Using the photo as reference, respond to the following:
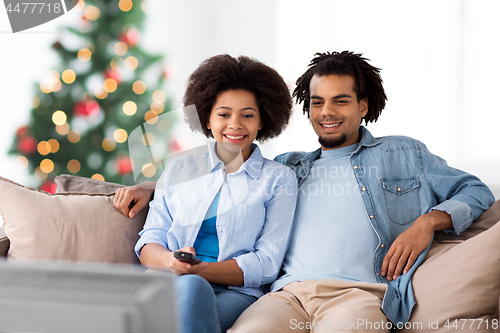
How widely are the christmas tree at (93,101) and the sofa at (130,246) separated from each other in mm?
909

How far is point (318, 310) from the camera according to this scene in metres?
1.09

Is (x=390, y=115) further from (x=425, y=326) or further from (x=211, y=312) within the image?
(x=211, y=312)

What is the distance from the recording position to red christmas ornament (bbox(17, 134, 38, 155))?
2223mm

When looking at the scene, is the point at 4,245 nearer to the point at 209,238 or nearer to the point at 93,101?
the point at 209,238

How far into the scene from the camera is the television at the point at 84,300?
1.22 ft

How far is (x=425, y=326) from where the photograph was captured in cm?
106

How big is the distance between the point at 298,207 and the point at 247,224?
0.20m

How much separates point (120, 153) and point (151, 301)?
2.08 meters

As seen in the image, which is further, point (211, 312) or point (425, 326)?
point (425, 326)

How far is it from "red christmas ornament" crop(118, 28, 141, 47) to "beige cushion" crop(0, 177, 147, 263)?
126cm

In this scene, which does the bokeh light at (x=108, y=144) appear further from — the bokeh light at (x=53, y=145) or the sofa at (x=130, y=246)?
the sofa at (x=130, y=246)

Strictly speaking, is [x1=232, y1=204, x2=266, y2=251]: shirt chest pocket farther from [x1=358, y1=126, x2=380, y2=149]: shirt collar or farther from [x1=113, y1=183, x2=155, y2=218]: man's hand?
[x1=358, y1=126, x2=380, y2=149]: shirt collar

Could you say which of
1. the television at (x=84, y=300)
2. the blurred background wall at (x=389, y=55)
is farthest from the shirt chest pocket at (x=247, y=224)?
the blurred background wall at (x=389, y=55)

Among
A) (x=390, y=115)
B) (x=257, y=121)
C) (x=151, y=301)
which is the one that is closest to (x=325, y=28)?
(x=390, y=115)
